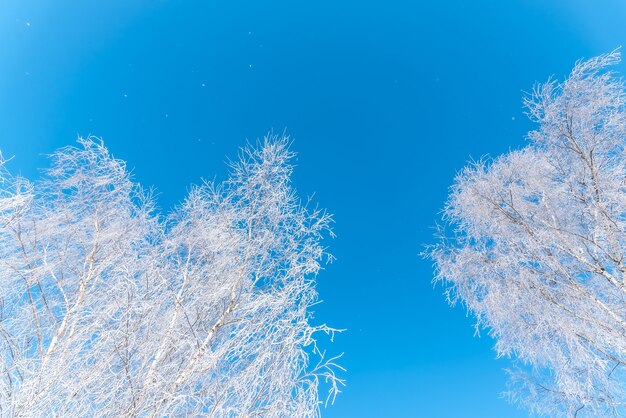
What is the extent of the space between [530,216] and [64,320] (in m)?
6.92

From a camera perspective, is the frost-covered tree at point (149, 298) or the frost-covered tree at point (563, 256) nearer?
the frost-covered tree at point (149, 298)

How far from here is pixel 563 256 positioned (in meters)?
5.17

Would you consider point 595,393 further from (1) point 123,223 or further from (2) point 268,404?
(1) point 123,223

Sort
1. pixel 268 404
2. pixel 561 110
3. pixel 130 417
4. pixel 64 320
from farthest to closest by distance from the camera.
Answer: pixel 561 110, pixel 64 320, pixel 268 404, pixel 130 417

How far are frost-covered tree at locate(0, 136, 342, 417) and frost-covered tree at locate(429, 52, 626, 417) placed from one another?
3592mm

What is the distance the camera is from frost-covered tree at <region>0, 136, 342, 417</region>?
2.39 m

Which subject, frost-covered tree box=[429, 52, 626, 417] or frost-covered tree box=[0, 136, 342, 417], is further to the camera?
frost-covered tree box=[429, 52, 626, 417]

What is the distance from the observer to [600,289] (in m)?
4.81

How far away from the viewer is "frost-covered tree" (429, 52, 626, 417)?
430cm

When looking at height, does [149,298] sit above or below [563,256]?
below

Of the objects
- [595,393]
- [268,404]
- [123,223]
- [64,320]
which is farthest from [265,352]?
[595,393]

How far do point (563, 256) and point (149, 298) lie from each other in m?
6.31

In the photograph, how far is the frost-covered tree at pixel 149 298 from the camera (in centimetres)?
239

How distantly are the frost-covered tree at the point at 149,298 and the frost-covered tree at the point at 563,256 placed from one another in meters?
3.59
